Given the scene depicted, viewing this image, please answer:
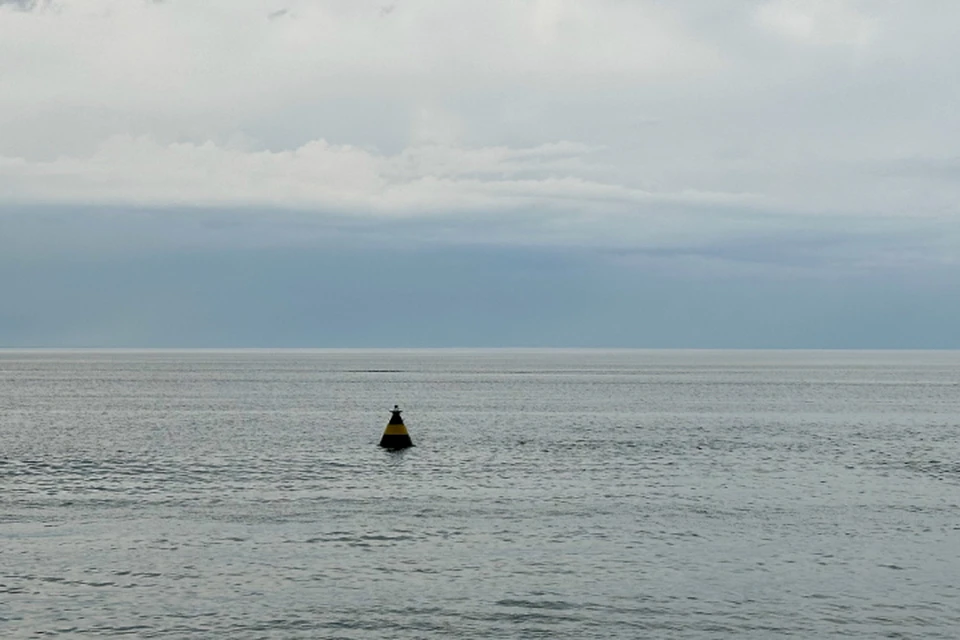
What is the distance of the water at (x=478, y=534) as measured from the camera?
966 inches

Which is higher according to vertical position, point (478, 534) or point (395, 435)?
point (395, 435)

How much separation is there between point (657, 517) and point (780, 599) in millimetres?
12039

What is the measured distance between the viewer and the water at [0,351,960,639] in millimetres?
24547

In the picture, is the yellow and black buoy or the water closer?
the water

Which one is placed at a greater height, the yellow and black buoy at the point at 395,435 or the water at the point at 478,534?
the yellow and black buoy at the point at 395,435

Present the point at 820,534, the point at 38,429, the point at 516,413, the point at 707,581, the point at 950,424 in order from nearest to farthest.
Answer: the point at 707,581, the point at 820,534, the point at 38,429, the point at 950,424, the point at 516,413

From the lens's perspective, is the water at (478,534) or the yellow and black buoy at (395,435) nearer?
the water at (478,534)

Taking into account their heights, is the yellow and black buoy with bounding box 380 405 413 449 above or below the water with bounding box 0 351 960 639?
above

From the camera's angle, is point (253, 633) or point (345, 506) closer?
point (253, 633)

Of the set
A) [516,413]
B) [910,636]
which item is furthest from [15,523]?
[516,413]

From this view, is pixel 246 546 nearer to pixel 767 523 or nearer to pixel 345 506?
pixel 345 506

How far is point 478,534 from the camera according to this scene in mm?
34844

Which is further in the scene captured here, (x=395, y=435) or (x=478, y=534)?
(x=395, y=435)

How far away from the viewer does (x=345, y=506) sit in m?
40.6
